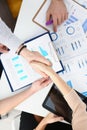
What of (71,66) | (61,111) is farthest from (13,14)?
(61,111)

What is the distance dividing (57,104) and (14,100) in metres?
0.22

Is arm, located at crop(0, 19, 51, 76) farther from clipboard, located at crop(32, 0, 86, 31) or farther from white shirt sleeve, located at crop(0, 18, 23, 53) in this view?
clipboard, located at crop(32, 0, 86, 31)

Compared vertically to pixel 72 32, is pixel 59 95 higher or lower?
lower

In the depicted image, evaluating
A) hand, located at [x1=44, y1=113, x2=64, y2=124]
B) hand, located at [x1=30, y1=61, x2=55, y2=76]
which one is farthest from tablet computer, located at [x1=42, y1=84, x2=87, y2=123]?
hand, located at [x1=30, y1=61, x2=55, y2=76]

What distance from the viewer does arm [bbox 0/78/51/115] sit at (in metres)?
1.23

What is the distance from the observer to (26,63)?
1.25 meters

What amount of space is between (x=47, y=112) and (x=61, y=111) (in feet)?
0.33

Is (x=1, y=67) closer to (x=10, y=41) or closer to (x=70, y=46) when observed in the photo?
(x=10, y=41)

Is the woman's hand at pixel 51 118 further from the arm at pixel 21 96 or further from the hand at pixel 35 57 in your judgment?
the hand at pixel 35 57

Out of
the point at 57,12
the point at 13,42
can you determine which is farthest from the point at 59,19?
the point at 13,42

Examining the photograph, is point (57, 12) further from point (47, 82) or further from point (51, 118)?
point (51, 118)

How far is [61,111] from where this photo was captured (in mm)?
1192

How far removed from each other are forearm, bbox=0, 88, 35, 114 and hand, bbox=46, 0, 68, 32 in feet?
1.05

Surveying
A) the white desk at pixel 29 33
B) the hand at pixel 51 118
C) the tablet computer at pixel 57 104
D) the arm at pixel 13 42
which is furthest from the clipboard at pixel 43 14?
the hand at pixel 51 118
